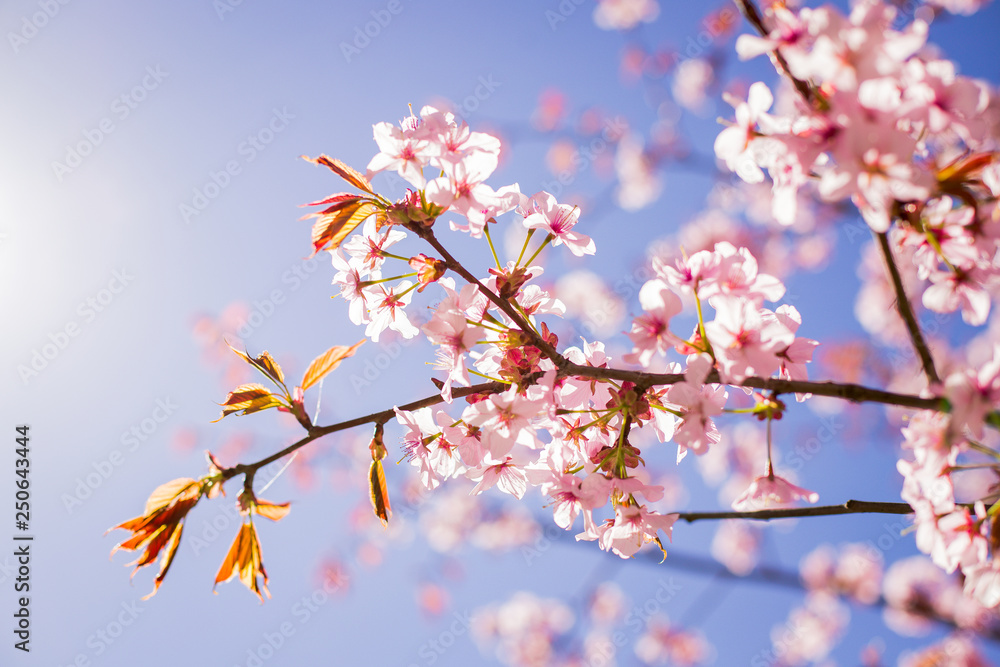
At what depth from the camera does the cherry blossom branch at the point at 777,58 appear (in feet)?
2.85

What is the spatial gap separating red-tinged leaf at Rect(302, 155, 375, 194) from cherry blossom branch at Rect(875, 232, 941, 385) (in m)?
0.96

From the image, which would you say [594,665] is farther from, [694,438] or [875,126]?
→ [875,126]

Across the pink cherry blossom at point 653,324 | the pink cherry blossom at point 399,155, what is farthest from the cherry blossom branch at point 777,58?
the pink cherry blossom at point 399,155

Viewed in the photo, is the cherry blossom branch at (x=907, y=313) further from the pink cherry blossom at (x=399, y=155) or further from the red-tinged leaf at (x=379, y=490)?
the red-tinged leaf at (x=379, y=490)

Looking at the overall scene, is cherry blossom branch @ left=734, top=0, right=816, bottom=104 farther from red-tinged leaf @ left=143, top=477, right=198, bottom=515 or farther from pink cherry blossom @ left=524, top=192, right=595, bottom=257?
red-tinged leaf @ left=143, top=477, right=198, bottom=515

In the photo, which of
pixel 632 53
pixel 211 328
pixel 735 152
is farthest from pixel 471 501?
pixel 735 152

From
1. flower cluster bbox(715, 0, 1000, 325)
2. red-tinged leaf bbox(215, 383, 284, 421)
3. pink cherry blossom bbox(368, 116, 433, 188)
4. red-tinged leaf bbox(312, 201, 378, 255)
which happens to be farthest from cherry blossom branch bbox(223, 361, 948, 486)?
pink cherry blossom bbox(368, 116, 433, 188)

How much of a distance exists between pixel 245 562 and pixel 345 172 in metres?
0.92

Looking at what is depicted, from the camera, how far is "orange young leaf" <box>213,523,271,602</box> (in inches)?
48.9

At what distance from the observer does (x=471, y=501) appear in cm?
880

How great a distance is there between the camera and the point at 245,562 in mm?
1252

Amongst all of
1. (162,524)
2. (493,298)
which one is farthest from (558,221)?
(162,524)

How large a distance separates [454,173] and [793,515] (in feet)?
3.39

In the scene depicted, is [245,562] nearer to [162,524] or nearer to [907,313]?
[162,524]
